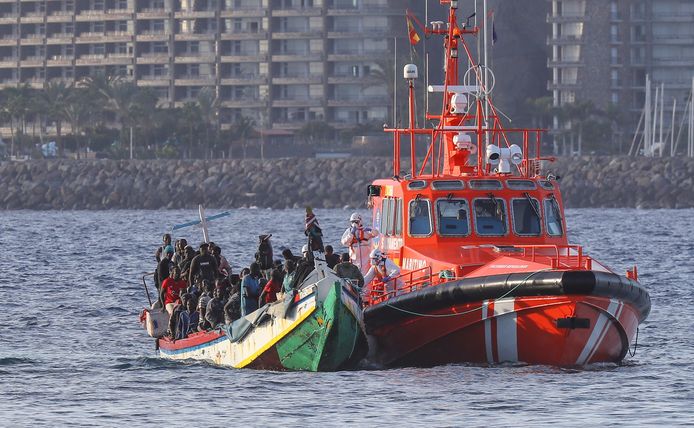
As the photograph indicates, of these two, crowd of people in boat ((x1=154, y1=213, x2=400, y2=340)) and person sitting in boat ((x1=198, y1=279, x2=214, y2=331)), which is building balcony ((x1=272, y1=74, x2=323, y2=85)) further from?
person sitting in boat ((x1=198, y1=279, x2=214, y2=331))

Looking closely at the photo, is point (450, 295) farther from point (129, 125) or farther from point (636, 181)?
point (129, 125)

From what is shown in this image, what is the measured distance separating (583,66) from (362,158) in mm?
36853

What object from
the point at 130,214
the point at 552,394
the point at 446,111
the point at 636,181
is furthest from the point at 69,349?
the point at 636,181

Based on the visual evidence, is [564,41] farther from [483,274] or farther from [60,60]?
[483,274]

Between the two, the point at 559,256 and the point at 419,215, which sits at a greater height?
the point at 419,215

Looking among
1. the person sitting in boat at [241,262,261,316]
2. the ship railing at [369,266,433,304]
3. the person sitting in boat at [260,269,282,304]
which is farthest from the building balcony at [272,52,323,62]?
A: the person sitting in boat at [260,269,282,304]

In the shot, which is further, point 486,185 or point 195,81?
point 195,81

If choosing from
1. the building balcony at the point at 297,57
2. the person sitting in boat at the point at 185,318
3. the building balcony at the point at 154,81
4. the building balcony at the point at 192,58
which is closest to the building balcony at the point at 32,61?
the building balcony at the point at 154,81

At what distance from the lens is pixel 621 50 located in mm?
180750

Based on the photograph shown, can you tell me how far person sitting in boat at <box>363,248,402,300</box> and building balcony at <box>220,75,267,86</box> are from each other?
15144 centimetres

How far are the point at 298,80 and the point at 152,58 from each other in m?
17.8

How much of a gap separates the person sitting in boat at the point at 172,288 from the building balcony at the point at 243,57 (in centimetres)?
14863

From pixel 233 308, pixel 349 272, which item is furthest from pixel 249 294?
pixel 349 272

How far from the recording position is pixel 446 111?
3188 centimetres
